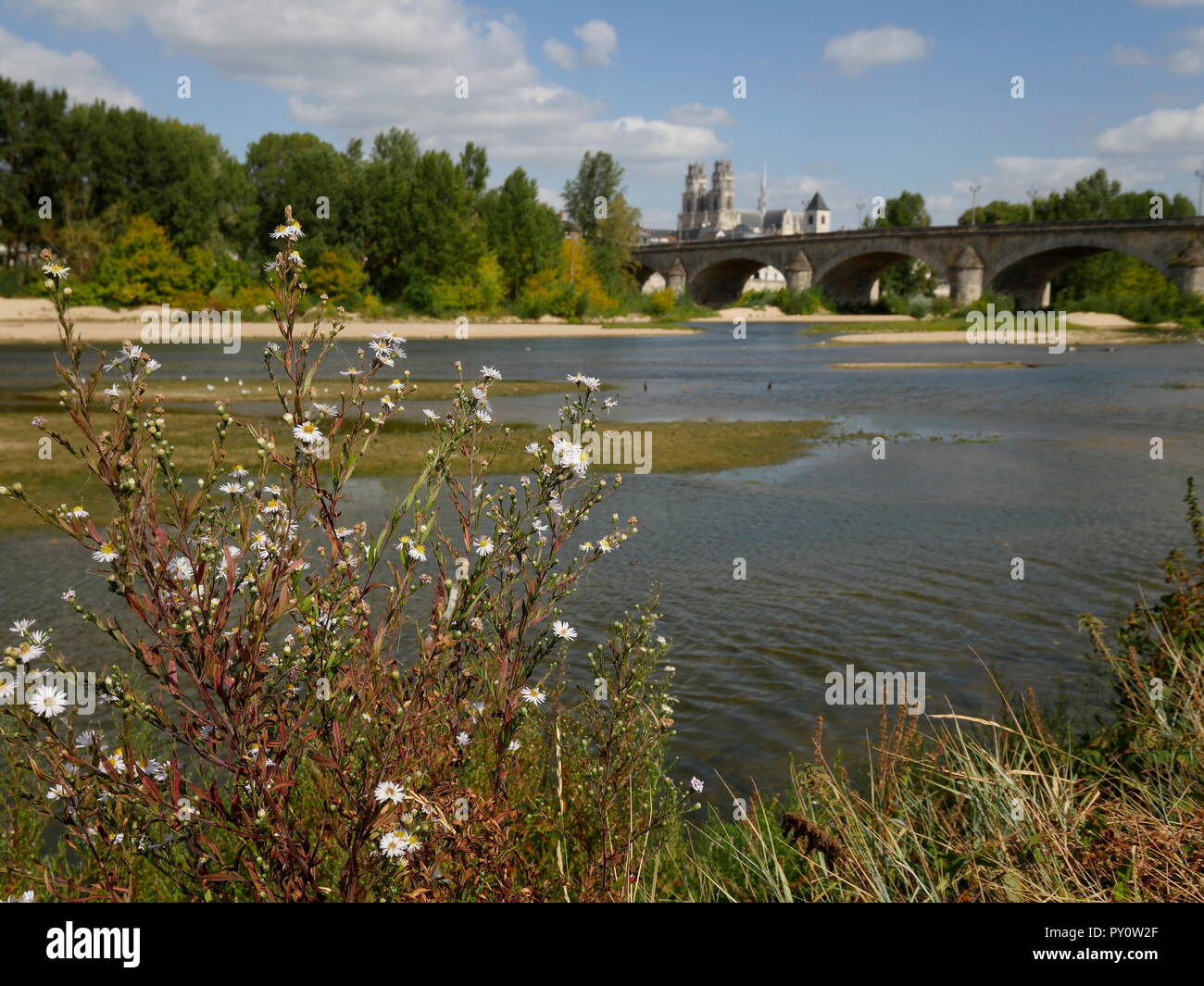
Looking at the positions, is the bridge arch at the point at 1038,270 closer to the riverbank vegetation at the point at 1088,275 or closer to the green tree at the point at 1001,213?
the riverbank vegetation at the point at 1088,275

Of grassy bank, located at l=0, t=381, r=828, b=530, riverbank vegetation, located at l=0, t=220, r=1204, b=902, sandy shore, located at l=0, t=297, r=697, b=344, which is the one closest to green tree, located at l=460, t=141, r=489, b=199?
sandy shore, located at l=0, t=297, r=697, b=344

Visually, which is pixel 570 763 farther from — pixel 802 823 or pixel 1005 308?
pixel 1005 308

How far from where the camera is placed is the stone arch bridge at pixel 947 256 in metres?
78.1

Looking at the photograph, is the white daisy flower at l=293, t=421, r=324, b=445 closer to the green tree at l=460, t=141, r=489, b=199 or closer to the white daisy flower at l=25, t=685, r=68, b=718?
the white daisy flower at l=25, t=685, r=68, b=718

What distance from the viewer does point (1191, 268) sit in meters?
75.8

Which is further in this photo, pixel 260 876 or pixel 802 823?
pixel 802 823

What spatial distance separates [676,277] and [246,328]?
59.5 metres

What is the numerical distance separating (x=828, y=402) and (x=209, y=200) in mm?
63069

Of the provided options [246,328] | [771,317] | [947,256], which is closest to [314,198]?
[246,328]

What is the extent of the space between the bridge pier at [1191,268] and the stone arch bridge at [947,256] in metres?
0.07

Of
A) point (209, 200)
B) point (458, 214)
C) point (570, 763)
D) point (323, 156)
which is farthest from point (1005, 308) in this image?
point (570, 763)

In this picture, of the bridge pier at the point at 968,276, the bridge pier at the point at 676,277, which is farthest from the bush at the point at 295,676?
the bridge pier at the point at 676,277

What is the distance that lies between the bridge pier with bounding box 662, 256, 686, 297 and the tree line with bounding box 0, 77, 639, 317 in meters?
17.9
